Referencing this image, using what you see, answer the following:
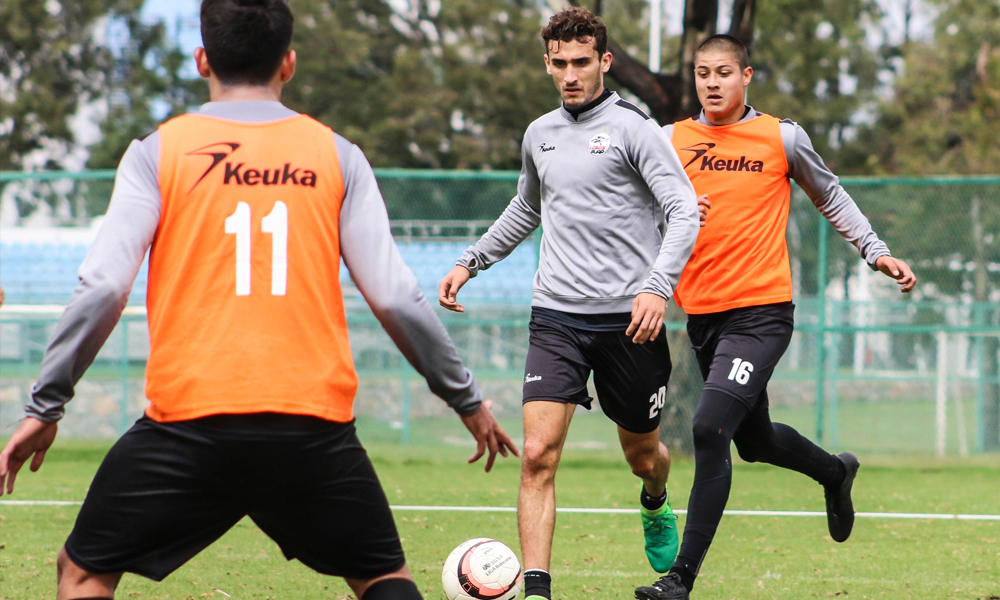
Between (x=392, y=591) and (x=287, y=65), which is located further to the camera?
(x=287, y=65)

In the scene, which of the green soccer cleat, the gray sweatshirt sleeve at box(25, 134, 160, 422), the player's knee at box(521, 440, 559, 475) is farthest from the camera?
the green soccer cleat

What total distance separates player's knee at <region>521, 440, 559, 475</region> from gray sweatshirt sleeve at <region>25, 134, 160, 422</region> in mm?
2342

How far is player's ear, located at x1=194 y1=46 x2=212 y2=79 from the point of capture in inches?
111

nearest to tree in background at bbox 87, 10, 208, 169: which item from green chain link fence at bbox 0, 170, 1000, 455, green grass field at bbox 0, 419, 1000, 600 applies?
green chain link fence at bbox 0, 170, 1000, 455

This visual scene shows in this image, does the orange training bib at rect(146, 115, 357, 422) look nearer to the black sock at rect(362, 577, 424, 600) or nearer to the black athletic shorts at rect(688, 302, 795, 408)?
the black sock at rect(362, 577, 424, 600)

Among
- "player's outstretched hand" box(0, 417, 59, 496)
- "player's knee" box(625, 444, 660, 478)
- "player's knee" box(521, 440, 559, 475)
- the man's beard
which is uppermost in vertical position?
the man's beard

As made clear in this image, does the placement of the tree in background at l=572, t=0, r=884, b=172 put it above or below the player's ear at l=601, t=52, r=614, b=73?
below

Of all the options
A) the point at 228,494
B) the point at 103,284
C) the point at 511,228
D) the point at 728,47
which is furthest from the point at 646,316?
the point at 103,284

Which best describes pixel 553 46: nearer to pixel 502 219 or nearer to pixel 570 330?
pixel 502 219

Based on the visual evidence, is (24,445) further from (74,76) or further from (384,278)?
(74,76)

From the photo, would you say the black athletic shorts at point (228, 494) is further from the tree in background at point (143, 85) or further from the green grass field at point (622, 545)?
the tree in background at point (143, 85)

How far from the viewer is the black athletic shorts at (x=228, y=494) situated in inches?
103

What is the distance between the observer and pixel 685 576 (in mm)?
4523

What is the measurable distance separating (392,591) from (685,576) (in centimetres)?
206
